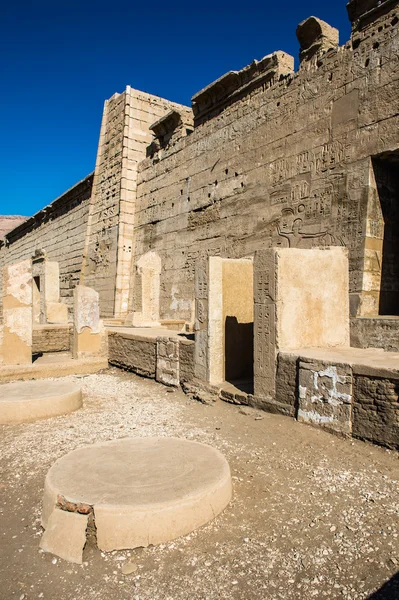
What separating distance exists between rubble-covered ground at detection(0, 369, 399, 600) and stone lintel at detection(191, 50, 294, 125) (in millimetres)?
8389

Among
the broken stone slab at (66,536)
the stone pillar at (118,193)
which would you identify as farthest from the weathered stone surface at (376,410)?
the stone pillar at (118,193)

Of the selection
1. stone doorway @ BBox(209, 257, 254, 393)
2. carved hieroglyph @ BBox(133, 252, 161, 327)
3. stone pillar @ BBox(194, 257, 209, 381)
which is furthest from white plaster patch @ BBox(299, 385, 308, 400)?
carved hieroglyph @ BBox(133, 252, 161, 327)

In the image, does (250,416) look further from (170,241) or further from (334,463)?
(170,241)

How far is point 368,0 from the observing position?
300 inches

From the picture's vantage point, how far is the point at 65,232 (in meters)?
20.0

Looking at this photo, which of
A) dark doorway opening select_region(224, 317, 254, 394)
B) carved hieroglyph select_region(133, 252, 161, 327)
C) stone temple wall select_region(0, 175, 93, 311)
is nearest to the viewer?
dark doorway opening select_region(224, 317, 254, 394)

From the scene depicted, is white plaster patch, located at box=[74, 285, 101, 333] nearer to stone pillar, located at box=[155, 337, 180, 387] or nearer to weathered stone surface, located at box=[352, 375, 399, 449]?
stone pillar, located at box=[155, 337, 180, 387]

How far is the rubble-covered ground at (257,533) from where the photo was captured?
2.20 meters

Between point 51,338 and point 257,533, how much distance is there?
785cm

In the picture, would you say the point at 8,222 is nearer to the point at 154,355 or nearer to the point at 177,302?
the point at 177,302

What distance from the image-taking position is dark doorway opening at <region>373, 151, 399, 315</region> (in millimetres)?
7708

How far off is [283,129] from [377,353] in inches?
243

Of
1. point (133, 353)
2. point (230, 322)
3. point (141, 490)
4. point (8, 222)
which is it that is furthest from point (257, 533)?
point (8, 222)

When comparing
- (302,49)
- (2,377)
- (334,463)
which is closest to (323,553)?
(334,463)
